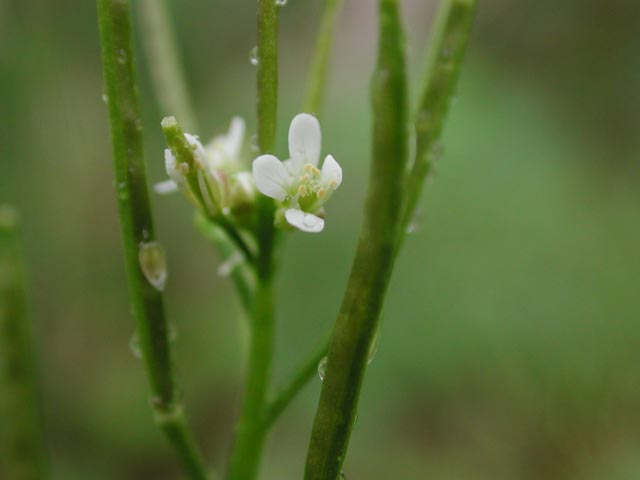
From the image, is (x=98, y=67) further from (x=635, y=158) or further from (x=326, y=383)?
(x=326, y=383)

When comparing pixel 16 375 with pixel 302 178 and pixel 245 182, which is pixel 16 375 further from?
pixel 302 178

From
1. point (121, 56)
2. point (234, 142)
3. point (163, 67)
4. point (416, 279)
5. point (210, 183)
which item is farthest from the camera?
point (416, 279)

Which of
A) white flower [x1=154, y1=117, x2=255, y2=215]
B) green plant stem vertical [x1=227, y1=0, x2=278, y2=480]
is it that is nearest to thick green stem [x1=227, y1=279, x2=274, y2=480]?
green plant stem vertical [x1=227, y1=0, x2=278, y2=480]

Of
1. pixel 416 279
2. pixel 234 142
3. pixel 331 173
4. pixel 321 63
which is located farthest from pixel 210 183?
pixel 416 279

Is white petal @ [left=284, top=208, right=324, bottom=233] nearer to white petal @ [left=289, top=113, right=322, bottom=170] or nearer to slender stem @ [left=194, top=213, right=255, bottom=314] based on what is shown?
white petal @ [left=289, top=113, right=322, bottom=170]

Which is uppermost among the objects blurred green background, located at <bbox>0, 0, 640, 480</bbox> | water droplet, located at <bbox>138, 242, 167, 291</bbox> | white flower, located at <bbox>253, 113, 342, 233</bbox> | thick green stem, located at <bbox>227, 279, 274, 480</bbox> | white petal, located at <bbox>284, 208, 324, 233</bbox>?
white flower, located at <bbox>253, 113, 342, 233</bbox>

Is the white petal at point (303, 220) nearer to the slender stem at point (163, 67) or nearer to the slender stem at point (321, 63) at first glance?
the slender stem at point (321, 63)

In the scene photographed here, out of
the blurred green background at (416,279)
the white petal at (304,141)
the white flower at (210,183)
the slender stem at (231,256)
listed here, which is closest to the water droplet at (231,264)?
the slender stem at (231,256)
